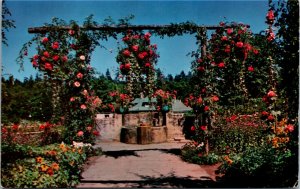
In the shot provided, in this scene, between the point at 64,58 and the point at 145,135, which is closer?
the point at 64,58

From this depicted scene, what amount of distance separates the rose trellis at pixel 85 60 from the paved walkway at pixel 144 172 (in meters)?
1.14

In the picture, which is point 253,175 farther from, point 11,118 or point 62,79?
point 62,79

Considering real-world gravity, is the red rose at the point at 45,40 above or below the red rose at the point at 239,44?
above

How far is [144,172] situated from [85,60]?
3247 mm

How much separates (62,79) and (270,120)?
5.08 meters

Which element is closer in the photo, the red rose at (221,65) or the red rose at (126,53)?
the red rose at (126,53)

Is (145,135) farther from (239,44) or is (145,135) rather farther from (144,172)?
(239,44)

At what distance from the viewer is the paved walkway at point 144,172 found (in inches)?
240

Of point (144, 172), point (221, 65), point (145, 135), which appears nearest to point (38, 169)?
point (144, 172)

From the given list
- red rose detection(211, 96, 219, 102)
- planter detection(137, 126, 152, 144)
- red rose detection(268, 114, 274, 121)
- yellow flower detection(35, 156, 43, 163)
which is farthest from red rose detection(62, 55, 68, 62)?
planter detection(137, 126, 152, 144)

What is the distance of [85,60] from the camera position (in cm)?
840

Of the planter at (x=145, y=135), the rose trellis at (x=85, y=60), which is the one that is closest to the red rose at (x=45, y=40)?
the rose trellis at (x=85, y=60)

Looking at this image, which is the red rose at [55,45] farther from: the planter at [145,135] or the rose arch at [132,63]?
the planter at [145,135]

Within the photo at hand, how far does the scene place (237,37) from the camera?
7.83 metres
